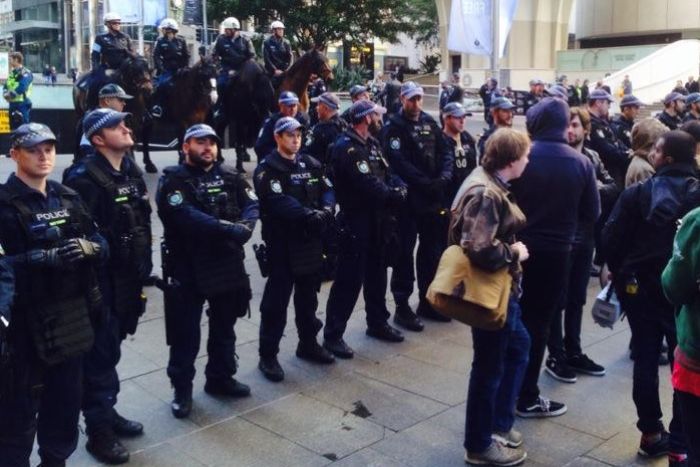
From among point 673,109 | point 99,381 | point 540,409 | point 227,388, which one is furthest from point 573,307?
point 673,109

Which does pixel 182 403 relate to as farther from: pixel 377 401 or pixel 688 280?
pixel 688 280

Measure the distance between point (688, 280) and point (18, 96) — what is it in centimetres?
1704

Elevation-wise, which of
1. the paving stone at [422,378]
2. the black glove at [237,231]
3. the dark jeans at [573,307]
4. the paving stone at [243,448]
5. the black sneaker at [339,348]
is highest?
the black glove at [237,231]

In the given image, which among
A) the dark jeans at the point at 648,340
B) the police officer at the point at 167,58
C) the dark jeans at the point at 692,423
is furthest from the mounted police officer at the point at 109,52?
the dark jeans at the point at 692,423

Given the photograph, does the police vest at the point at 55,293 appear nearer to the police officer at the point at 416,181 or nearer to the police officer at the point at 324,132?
the police officer at the point at 416,181

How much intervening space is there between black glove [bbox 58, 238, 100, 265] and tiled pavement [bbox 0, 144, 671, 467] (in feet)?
4.61

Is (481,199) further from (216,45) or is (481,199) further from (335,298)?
(216,45)

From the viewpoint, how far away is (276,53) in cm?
1376

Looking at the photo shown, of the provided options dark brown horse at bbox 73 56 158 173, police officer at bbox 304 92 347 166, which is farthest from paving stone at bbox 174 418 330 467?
dark brown horse at bbox 73 56 158 173

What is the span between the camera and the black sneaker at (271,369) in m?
5.97

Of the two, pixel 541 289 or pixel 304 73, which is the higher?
pixel 304 73

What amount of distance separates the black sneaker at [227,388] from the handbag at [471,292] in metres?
1.95

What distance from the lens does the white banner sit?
1645 centimetres

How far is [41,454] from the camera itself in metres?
4.07
